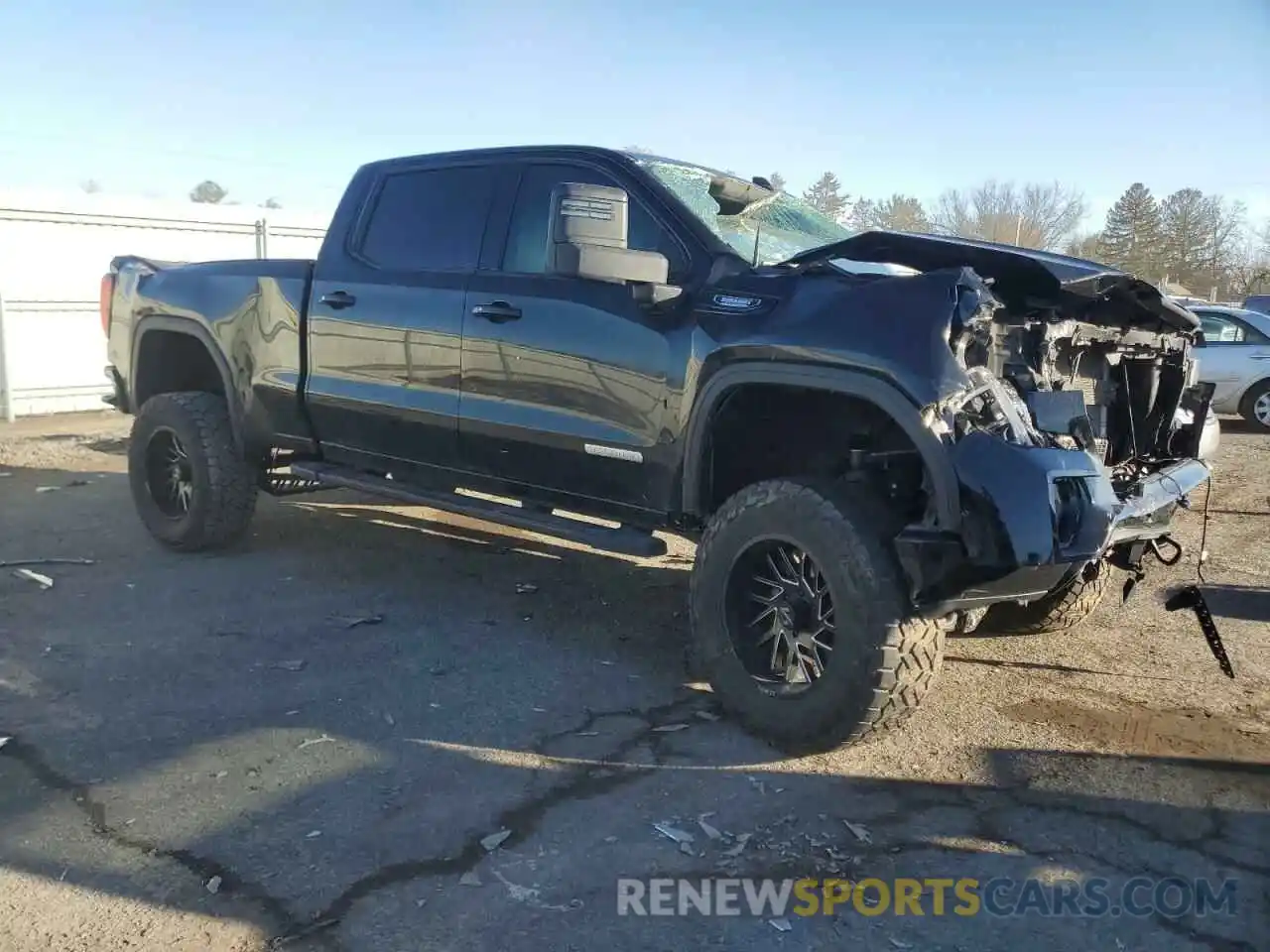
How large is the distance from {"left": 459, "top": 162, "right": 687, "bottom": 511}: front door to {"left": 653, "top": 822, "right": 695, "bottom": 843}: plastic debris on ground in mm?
1368

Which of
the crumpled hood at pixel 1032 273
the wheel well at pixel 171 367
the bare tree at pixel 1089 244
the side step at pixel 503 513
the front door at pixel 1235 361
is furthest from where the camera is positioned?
the bare tree at pixel 1089 244

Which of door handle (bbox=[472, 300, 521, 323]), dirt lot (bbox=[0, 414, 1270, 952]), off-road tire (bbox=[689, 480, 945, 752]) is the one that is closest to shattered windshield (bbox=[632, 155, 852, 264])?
door handle (bbox=[472, 300, 521, 323])

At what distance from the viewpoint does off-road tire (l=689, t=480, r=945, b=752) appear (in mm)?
3475

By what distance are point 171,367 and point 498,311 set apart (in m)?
2.95

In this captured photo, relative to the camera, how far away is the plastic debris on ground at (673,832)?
3.14 m

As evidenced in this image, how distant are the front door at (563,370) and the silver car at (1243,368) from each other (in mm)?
11837

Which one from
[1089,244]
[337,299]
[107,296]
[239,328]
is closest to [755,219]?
[337,299]

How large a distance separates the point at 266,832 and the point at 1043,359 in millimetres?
2884

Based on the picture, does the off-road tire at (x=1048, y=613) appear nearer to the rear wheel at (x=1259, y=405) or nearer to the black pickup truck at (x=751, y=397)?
the black pickup truck at (x=751, y=397)

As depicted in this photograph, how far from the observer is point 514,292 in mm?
4605

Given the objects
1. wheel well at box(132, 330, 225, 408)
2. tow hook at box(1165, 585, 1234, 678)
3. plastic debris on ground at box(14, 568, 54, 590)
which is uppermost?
wheel well at box(132, 330, 225, 408)

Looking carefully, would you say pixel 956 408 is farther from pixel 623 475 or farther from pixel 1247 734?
pixel 1247 734

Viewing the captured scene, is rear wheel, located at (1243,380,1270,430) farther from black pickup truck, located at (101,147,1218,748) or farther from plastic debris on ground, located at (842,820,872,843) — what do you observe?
plastic debris on ground, located at (842,820,872,843)

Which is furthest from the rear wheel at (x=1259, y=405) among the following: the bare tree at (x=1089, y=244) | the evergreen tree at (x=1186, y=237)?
the evergreen tree at (x=1186, y=237)
